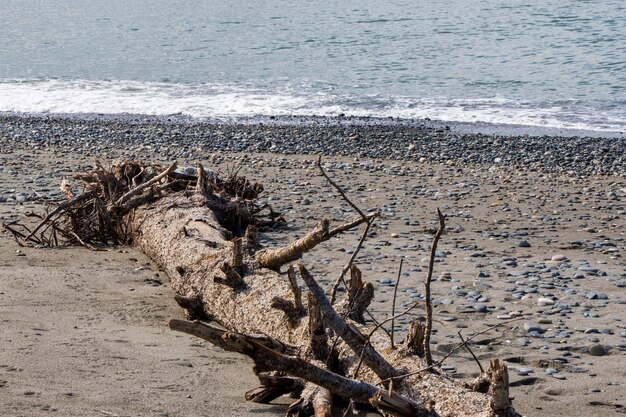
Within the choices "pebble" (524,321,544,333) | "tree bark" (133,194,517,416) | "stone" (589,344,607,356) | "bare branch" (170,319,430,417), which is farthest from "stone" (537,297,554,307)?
"bare branch" (170,319,430,417)

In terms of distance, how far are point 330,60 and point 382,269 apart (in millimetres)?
19951

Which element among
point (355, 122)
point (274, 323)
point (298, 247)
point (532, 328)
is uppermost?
point (298, 247)

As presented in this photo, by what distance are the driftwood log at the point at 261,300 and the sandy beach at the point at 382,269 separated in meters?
0.24

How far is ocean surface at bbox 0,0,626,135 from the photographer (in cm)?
1945

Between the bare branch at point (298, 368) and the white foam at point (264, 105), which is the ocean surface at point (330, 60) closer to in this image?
the white foam at point (264, 105)

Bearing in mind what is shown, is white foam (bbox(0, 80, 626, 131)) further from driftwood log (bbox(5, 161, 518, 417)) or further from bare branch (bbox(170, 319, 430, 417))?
bare branch (bbox(170, 319, 430, 417))

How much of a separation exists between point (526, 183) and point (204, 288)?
6398mm

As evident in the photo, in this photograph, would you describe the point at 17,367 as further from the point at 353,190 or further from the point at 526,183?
the point at 526,183

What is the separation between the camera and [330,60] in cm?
2669

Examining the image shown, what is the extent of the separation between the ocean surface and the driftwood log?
10384 mm

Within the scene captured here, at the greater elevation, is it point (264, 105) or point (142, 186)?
point (142, 186)

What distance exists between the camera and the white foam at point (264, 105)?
1766 cm

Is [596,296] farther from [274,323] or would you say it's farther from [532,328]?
[274,323]

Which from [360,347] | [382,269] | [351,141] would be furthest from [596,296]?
[351,141]
